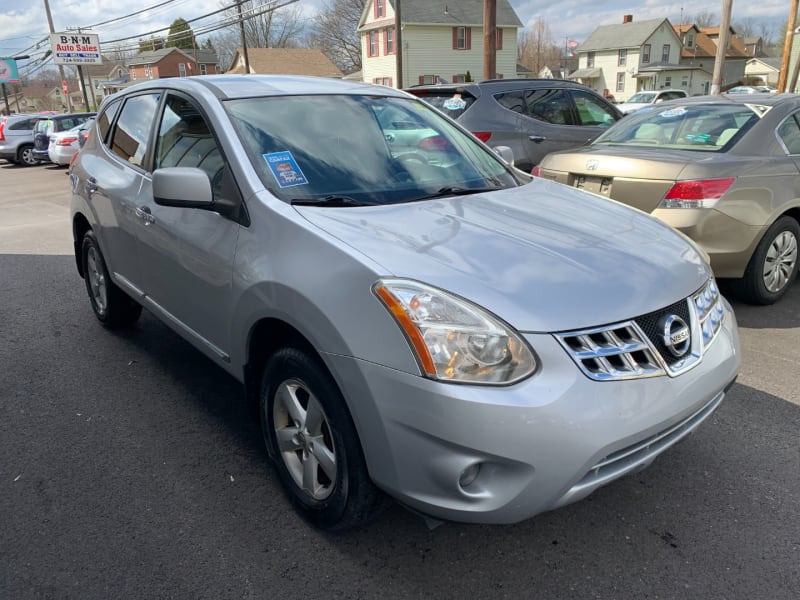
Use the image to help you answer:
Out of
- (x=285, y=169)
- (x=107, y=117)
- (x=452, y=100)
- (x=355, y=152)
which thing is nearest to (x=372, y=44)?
(x=452, y=100)

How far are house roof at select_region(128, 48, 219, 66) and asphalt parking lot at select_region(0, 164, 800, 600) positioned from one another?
76.4 meters

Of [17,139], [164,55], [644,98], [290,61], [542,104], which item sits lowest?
[644,98]

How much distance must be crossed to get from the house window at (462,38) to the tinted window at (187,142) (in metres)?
42.2

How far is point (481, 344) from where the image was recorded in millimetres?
1963

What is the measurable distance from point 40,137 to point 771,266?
70.1ft

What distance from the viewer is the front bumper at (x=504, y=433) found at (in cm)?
189

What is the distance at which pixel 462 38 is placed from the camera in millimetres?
42406

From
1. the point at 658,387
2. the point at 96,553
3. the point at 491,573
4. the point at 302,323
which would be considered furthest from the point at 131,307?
the point at 658,387

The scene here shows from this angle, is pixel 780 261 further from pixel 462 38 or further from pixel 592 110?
pixel 462 38

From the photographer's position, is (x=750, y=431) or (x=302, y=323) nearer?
(x=302, y=323)

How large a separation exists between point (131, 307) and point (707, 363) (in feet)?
13.0

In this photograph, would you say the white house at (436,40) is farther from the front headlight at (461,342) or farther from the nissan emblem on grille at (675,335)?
the front headlight at (461,342)

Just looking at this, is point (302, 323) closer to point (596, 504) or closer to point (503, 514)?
point (503, 514)

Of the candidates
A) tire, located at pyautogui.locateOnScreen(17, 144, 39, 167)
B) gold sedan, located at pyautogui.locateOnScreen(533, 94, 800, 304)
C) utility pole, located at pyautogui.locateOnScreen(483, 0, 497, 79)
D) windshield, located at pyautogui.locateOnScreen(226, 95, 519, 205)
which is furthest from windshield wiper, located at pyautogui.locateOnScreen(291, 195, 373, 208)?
tire, located at pyautogui.locateOnScreen(17, 144, 39, 167)
